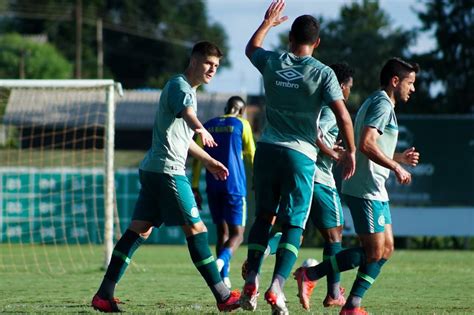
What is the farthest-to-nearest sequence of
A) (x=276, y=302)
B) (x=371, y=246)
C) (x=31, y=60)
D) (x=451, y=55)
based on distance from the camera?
(x=31, y=60), (x=451, y=55), (x=371, y=246), (x=276, y=302)

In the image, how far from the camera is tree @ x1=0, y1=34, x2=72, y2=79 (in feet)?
243

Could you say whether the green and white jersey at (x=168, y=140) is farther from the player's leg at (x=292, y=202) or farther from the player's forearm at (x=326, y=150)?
the player's forearm at (x=326, y=150)

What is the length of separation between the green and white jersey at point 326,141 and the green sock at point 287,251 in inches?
69.4

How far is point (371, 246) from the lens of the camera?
890 centimetres

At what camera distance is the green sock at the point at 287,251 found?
8.46 metres

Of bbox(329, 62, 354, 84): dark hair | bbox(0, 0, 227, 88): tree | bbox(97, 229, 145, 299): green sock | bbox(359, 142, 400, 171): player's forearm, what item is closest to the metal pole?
bbox(329, 62, 354, 84): dark hair

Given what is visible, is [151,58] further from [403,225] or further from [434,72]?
[403,225]

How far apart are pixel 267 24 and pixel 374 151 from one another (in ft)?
4.54

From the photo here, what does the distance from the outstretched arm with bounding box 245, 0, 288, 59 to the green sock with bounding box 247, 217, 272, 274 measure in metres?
1.38

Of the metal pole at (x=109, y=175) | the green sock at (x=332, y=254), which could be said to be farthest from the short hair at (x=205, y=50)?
the metal pole at (x=109, y=175)

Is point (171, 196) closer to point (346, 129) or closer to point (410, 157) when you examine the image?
point (346, 129)

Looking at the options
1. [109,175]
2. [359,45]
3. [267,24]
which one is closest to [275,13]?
[267,24]

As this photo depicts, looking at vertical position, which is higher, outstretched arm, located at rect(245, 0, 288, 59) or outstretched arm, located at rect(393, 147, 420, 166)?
outstretched arm, located at rect(245, 0, 288, 59)

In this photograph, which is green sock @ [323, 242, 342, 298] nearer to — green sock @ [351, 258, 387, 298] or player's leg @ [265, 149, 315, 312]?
green sock @ [351, 258, 387, 298]
